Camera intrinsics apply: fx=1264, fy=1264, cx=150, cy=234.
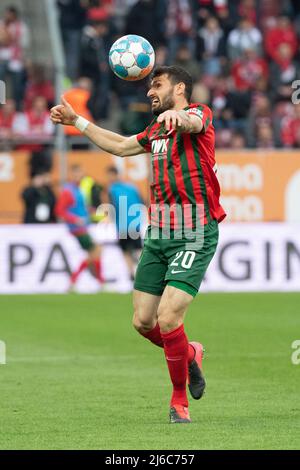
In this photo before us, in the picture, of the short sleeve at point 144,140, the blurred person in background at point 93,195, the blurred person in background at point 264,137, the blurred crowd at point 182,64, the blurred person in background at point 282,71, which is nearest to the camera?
the short sleeve at point 144,140

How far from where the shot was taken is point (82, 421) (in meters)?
8.24

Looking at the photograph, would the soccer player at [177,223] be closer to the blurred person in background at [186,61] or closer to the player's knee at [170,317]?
the player's knee at [170,317]

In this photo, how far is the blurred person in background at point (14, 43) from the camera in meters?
22.4

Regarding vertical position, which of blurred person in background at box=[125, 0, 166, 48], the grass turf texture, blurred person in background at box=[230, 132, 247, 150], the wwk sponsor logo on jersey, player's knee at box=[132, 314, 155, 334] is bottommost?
the grass turf texture

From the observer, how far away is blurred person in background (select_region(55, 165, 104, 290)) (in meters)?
20.0

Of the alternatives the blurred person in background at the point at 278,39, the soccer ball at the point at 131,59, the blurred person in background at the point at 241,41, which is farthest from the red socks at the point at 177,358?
the blurred person in background at the point at 278,39

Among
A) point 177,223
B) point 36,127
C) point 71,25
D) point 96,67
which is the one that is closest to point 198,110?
point 177,223

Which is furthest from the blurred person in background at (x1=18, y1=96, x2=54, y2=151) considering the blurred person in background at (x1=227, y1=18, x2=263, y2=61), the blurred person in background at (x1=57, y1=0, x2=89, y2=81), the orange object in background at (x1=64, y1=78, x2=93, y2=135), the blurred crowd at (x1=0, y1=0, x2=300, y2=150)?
the blurred person in background at (x1=227, y1=18, x2=263, y2=61)

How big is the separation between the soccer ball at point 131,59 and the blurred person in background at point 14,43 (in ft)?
43.8

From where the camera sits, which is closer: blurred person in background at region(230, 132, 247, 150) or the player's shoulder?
the player's shoulder

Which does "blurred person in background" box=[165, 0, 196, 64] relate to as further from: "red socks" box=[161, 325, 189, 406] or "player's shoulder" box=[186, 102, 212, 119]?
"red socks" box=[161, 325, 189, 406]

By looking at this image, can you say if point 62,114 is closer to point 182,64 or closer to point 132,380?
point 132,380

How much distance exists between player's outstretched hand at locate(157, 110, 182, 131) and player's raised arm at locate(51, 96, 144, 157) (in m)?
1.16

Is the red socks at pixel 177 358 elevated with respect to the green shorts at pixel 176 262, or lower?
lower
